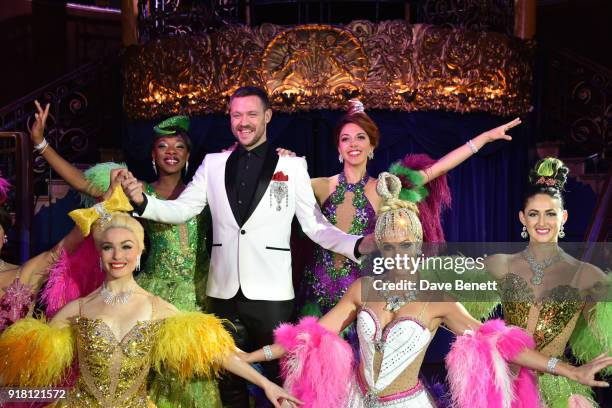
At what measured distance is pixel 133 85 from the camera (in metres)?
7.16

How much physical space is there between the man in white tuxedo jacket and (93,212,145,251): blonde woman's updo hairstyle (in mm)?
352

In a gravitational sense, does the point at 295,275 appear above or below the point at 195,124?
below

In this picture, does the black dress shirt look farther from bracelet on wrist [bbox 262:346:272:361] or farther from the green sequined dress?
bracelet on wrist [bbox 262:346:272:361]

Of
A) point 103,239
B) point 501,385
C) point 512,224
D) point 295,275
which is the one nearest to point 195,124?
point 295,275

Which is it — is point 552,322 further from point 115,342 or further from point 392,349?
point 115,342

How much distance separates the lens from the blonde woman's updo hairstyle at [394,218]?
13.3 ft

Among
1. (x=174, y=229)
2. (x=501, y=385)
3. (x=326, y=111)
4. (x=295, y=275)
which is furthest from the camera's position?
(x=326, y=111)

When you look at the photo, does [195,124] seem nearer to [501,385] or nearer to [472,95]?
[472,95]

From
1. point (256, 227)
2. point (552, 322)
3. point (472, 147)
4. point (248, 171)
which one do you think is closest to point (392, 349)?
point (552, 322)

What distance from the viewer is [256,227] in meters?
4.60

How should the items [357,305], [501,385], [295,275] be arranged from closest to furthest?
[501,385] < [357,305] < [295,275]

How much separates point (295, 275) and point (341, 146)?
2.70 ft

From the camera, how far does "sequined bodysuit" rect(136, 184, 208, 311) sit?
4988mm

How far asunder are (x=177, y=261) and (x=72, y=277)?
1.83 feet
